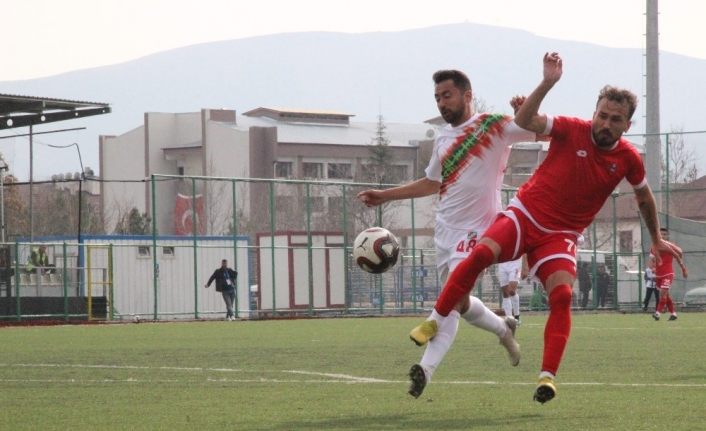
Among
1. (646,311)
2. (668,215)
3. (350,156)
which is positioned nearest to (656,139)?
(668,215)

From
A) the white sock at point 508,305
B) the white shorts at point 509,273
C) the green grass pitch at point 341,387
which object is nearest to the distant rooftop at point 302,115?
the white sock at point 508,305

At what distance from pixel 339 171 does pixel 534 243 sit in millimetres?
88209

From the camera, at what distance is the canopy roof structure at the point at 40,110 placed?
36.7 metres

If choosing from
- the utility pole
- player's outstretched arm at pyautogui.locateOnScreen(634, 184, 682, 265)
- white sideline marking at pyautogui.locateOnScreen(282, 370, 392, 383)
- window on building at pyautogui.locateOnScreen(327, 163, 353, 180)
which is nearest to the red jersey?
player's outstretched arm at pyautogui.locateOnScreen(634, 184, 682, 265)

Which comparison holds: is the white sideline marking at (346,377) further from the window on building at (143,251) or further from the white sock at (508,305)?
the window on building at (143,251)

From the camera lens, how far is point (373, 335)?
22359mm

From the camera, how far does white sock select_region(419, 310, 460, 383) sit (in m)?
8.94

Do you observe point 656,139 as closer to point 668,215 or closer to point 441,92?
point 668,215

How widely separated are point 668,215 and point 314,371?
27.6 meters

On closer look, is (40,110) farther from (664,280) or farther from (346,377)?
(346,377)

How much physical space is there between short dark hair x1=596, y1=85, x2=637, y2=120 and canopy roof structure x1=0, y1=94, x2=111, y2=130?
29014 millimetres

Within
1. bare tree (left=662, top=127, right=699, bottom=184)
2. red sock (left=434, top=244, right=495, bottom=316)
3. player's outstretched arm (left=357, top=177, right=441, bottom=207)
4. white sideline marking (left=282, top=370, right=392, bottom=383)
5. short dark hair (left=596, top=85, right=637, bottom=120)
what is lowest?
white sideline marking (left=282, top=370, right=392, bottom=383)

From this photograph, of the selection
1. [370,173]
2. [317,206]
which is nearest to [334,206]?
[317,206]

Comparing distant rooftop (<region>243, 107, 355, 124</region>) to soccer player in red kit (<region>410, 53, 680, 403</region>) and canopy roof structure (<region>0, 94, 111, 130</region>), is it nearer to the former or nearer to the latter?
canopy roof structure (<region>0, 94, 111, 130</region>)
